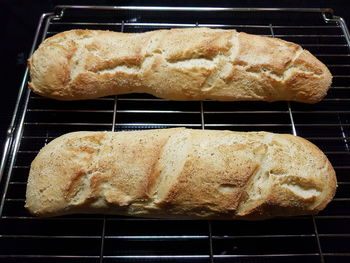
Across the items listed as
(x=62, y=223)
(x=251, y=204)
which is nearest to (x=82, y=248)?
(x=62, y=223)

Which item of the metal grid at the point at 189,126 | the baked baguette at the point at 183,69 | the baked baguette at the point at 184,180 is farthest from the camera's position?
the baked baguette at the point at 183,69

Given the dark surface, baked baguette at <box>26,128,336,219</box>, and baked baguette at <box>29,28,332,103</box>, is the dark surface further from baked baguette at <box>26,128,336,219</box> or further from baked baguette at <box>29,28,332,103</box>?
baked baguette at <box>26,128,336,219</box>

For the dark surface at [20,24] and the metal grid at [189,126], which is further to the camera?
the dark surface at [20,24]

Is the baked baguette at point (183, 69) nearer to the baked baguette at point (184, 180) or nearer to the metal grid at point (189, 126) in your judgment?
the metal grid at point (189, 126)

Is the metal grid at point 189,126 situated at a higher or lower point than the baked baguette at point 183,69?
lower

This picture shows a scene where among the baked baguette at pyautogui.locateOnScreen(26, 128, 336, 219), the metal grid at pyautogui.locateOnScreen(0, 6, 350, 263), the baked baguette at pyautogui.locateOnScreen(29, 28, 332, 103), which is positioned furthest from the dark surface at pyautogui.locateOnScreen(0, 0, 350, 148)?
the baked baguette at pyautogui.locateOnScreen(26, 128, 336, 219)

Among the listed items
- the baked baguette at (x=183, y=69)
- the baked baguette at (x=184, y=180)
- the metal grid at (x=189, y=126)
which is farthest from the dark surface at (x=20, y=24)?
the baked baguette at (x=184, y=180)

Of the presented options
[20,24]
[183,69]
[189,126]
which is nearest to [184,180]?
[189,126]
